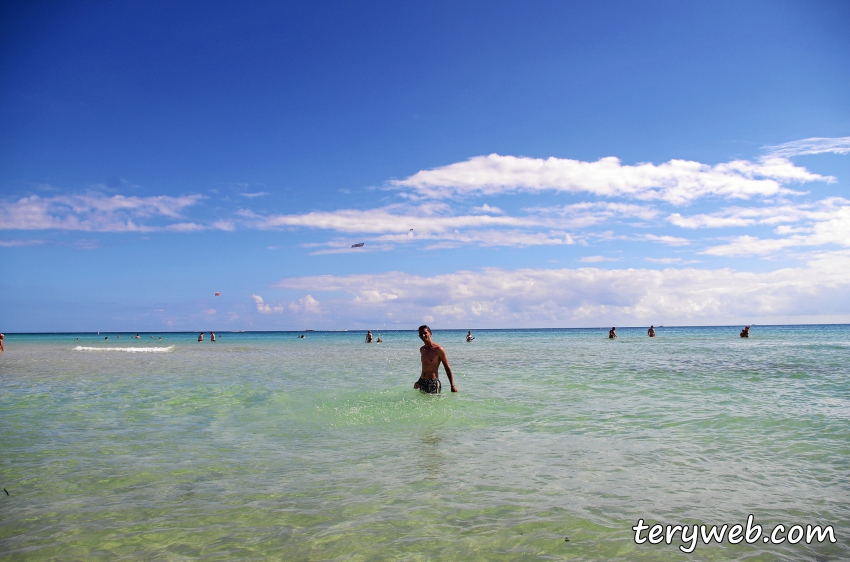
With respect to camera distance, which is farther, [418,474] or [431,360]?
[431,360]

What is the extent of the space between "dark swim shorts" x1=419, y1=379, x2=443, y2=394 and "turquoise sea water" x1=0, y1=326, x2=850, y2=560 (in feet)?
1.69

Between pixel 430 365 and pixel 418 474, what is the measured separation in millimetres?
5836

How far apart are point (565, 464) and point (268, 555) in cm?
399

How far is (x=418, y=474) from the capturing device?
245 inches

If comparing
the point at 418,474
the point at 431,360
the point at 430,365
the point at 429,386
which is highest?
the point at 431,360

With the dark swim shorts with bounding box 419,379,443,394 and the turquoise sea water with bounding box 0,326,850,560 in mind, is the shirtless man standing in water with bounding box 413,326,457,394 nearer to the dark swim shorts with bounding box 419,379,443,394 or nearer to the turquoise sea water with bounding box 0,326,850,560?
the dark swim shorts with bounding box 419,379,443,394

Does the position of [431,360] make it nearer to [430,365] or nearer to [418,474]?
[430,365]

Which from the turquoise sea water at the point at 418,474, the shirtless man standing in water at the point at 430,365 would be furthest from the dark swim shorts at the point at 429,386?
the turquoise sea water at the point at 418,474

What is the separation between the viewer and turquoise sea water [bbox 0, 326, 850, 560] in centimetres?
438

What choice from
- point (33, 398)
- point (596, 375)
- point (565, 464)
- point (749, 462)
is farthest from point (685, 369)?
point (33, 398)

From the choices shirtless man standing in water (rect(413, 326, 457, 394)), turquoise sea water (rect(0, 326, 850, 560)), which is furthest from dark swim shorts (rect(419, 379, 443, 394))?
turquoise sea water (rect(0, 326, 850, 560))

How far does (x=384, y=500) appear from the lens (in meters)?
5.36

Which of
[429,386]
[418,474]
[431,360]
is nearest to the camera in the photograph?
[418,474]

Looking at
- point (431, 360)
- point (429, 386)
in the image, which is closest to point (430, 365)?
point (431, 360)
